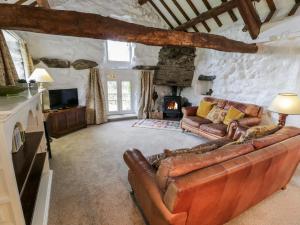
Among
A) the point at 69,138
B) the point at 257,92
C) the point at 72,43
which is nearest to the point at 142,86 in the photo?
the point at 72,43

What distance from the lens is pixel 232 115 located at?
3965mm

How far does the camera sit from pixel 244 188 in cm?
166

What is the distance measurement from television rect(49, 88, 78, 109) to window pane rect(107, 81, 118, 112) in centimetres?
123

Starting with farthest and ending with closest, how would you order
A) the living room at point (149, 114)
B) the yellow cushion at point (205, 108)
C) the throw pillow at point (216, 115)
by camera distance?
the yellow cushion at point (205, 108) → the throw pillow at point (216, 115) → the living room at point (149, 114)

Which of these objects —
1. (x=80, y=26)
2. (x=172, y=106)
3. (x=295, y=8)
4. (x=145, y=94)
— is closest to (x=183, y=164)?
(x=80, y=26)

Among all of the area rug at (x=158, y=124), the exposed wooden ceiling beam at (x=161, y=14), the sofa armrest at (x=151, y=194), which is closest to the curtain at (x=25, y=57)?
the area rug at (x=158, y=124)

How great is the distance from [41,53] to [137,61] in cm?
287

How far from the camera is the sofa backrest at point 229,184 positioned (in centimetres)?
→ 125

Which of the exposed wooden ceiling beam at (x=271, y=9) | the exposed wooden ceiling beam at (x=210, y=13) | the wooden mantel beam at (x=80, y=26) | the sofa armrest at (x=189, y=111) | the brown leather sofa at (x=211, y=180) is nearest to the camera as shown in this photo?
the brown leather sofa at (x=211, y=180)

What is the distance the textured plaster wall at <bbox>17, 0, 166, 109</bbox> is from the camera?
461cm

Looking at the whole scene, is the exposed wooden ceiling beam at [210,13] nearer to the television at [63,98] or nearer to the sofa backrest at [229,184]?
the sofa backrest at [229,184]

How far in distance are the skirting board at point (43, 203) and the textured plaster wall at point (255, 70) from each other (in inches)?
181

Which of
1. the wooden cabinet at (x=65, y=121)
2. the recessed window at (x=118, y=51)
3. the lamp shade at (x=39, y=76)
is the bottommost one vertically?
the wooden cabinet at (x=65, y=121)

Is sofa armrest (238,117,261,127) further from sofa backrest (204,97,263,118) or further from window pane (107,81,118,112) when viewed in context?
window pane (107,81,118,112)
